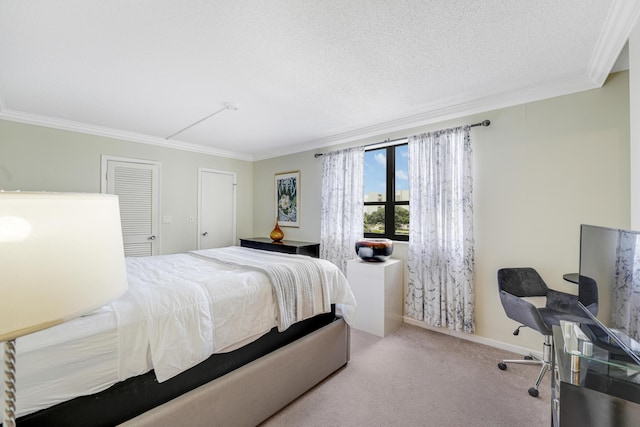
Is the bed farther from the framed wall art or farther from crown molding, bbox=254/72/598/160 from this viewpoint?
the framed wall art

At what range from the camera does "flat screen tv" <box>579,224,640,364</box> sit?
117 centimetres

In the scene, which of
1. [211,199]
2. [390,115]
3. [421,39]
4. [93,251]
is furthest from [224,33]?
[211,199]

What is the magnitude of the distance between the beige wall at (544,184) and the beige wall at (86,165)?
4.05m

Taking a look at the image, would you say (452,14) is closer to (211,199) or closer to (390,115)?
(390,115)

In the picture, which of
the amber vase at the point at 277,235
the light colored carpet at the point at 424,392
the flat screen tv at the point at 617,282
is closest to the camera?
the flat screen tv at the point at 617,282

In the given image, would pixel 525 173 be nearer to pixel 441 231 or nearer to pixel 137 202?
pixel 441 231

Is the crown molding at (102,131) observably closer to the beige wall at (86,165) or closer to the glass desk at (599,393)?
A: the beige wall at (86,165)

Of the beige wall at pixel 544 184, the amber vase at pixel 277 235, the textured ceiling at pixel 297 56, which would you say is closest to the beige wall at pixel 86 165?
the textured ceiling at pixel 297 56

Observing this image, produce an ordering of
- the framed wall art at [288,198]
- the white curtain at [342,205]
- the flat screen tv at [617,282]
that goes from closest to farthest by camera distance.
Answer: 1. the flat screen tv at [617,282]
2. the white curtain at [342,205]
3. the framed wall art at [288,198]

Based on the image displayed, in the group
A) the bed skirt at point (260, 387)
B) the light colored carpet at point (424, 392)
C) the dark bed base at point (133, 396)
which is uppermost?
the dark bed base at point (133, 396)

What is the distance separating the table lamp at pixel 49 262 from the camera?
0.50 meters

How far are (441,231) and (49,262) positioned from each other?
3.24 m

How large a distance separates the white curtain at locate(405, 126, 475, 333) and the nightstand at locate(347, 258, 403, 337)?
0.61ft

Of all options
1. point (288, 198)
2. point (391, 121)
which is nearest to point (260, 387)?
point (391, 121)
